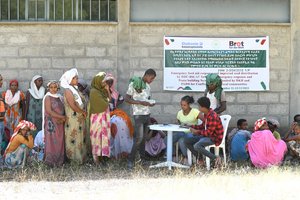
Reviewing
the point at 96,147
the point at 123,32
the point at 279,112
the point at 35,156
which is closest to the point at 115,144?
the point at 96,147

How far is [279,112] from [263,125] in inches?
70.3

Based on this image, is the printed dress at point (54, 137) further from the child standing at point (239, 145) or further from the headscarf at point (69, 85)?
the child standing at point (239, 145)

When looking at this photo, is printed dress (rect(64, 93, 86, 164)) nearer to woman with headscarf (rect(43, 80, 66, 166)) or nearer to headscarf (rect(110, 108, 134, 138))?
woman with headscarf (rect(43, 80, 66, 166))

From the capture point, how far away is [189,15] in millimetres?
11828

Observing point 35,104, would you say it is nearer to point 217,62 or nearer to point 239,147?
point 217,62

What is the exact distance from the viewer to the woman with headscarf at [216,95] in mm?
10331

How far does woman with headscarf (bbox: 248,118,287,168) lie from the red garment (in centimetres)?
75

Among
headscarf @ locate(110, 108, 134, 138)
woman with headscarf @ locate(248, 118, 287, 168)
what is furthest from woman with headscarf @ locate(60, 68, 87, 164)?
woman with headscarf @ locate(248, 118, 287, 168)

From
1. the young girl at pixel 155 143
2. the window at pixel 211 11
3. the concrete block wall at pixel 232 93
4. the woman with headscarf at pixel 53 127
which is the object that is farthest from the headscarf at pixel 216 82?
the woman with headscarf at pixel 53 127

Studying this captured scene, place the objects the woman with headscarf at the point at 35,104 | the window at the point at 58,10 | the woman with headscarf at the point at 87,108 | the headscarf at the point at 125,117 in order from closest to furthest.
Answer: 1. the woman with headscarf at the point at 87,108
2. the headscarf at the point at 125,117
3. the woman with headscarf at the point at 35,104
4. the window at the point at 58,10

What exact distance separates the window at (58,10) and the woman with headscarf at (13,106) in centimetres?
139

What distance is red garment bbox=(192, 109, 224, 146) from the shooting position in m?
9.53

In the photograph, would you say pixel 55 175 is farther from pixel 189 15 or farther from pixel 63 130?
pixel 189 15

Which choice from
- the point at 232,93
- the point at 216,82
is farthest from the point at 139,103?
the point at 232,93
